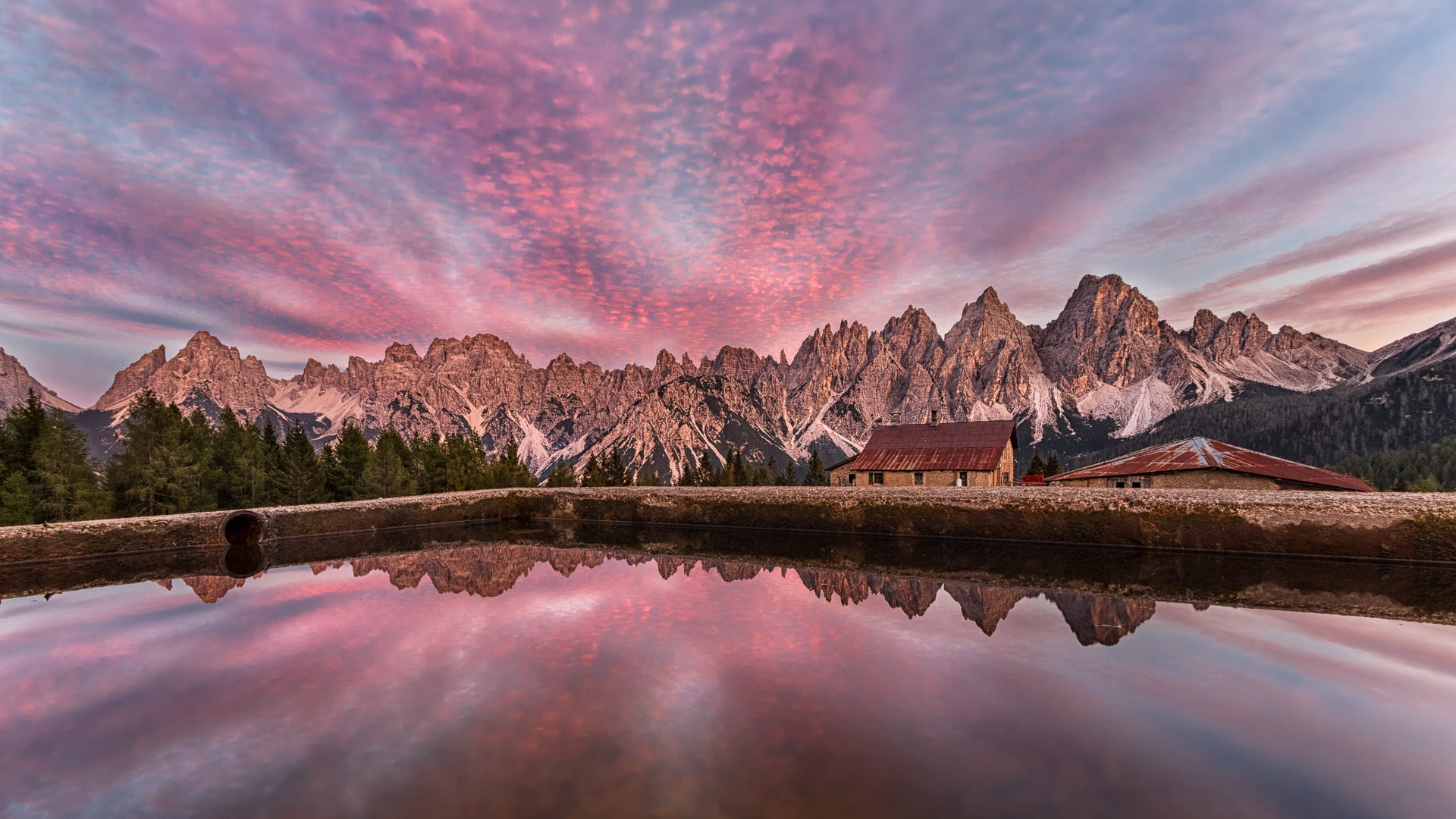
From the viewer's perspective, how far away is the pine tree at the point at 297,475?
60.1 metres

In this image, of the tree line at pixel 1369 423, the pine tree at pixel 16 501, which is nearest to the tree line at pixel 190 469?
the pine tree at pixel 16 501

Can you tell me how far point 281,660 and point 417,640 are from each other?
10.5ft

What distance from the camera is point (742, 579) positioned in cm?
2581

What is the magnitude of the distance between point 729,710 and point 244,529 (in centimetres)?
4789

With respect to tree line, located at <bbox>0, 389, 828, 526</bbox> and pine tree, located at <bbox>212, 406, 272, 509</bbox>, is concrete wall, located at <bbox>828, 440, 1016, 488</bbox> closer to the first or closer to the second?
tree line, located at <bbox>0, 389, 828, 526</bbox>

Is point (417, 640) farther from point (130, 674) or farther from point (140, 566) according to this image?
point (140, 566)

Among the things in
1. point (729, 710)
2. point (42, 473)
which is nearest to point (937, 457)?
point (729, 710)

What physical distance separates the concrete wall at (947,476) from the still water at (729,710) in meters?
35.1

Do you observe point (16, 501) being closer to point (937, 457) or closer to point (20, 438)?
point (20, 438)

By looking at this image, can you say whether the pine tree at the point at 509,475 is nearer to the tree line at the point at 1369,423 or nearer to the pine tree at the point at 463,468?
the pine tree at the point at 463,468

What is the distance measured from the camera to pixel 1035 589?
73.7ft

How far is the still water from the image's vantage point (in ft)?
28.4

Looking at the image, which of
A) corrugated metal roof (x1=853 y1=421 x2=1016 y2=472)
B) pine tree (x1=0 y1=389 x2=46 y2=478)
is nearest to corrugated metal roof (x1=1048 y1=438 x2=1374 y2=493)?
corrugated metal roof (x1=853 y1=421 x2=1016 y2=472)

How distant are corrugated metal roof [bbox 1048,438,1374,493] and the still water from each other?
100 ft
